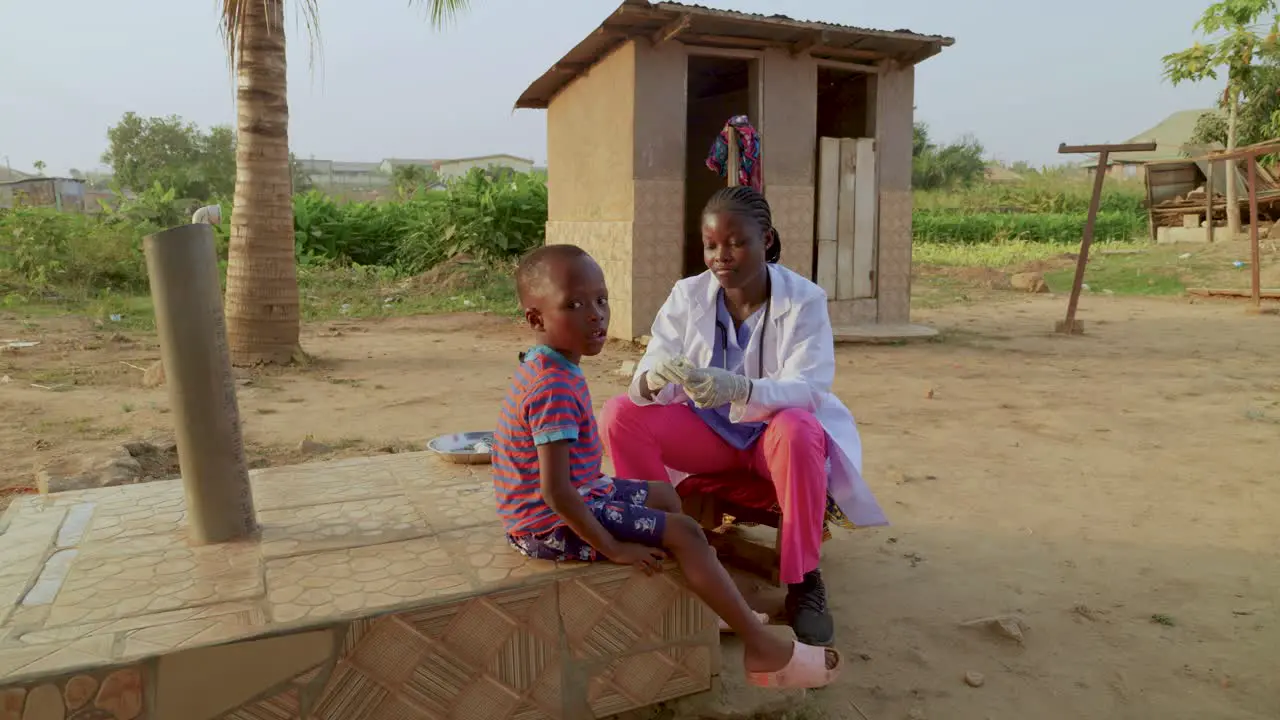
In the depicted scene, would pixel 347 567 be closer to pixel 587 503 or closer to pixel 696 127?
pixel 587 503

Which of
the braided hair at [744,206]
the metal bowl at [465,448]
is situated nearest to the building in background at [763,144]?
the braided hair at [744,206]

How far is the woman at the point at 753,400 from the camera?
246 cm

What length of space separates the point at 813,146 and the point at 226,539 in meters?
7.21

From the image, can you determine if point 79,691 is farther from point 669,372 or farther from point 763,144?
point 763,144

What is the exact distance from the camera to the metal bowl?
2.96 metres

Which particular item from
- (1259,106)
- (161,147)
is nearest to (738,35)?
(1259,106)

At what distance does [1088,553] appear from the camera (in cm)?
323

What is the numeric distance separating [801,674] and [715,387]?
0.79 meters

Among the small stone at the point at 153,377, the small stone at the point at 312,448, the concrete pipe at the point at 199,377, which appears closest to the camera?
the concrete pipe at the point at 199,377

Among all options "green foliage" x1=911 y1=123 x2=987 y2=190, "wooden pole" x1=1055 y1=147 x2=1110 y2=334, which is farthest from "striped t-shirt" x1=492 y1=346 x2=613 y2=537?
"green foliage" x1=911 y1=123 x2=987 y2=190

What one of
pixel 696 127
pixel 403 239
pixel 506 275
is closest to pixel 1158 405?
pixel 696 127

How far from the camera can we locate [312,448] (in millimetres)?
4598

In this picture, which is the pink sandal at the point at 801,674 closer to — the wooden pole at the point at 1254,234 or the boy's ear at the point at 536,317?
the boy's ear at the point at 536,317

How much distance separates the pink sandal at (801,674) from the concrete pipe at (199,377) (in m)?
1.41
